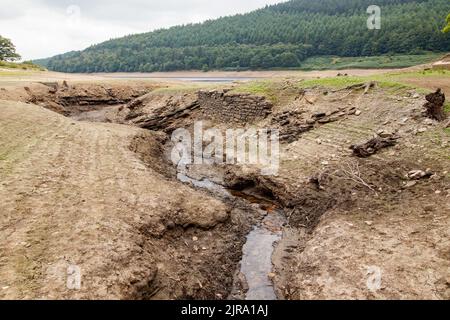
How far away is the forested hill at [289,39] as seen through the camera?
3661 inches

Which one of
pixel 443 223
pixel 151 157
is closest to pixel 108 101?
pixel 151 157

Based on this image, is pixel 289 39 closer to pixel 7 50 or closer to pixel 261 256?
pixel 7 50

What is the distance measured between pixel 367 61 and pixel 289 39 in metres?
46.0

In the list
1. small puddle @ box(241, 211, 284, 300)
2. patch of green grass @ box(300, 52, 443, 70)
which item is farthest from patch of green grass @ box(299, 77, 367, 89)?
patch of green grass @ box(300, 52, 443, 70)

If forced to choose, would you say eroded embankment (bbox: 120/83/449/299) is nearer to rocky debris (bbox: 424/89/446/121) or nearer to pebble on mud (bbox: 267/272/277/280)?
pebble on mud (bbox: 267/272/277/280)

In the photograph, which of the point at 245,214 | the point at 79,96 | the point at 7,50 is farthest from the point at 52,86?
the point at 7,50

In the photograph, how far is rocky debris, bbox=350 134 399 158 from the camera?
45.3 feet

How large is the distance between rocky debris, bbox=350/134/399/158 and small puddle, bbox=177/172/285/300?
3912 millimetres

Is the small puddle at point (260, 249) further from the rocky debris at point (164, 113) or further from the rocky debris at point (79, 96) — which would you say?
the rocky debris at point (79, 96)

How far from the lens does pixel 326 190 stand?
13.2 meters

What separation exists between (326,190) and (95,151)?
10.9 m

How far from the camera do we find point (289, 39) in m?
127

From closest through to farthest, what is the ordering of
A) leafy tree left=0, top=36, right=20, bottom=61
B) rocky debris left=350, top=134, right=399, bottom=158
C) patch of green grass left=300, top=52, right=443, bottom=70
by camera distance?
rocky debris left=350, top=134, right=399, bottom=158 → patch of green grass left=300, top=52, right=443, bottom=70 → leafy tree left=0, top=36, right=20, bottom=61

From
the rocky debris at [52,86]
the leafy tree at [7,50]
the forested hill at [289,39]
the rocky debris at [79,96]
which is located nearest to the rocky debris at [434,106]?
the rocky debris at [79,96]
